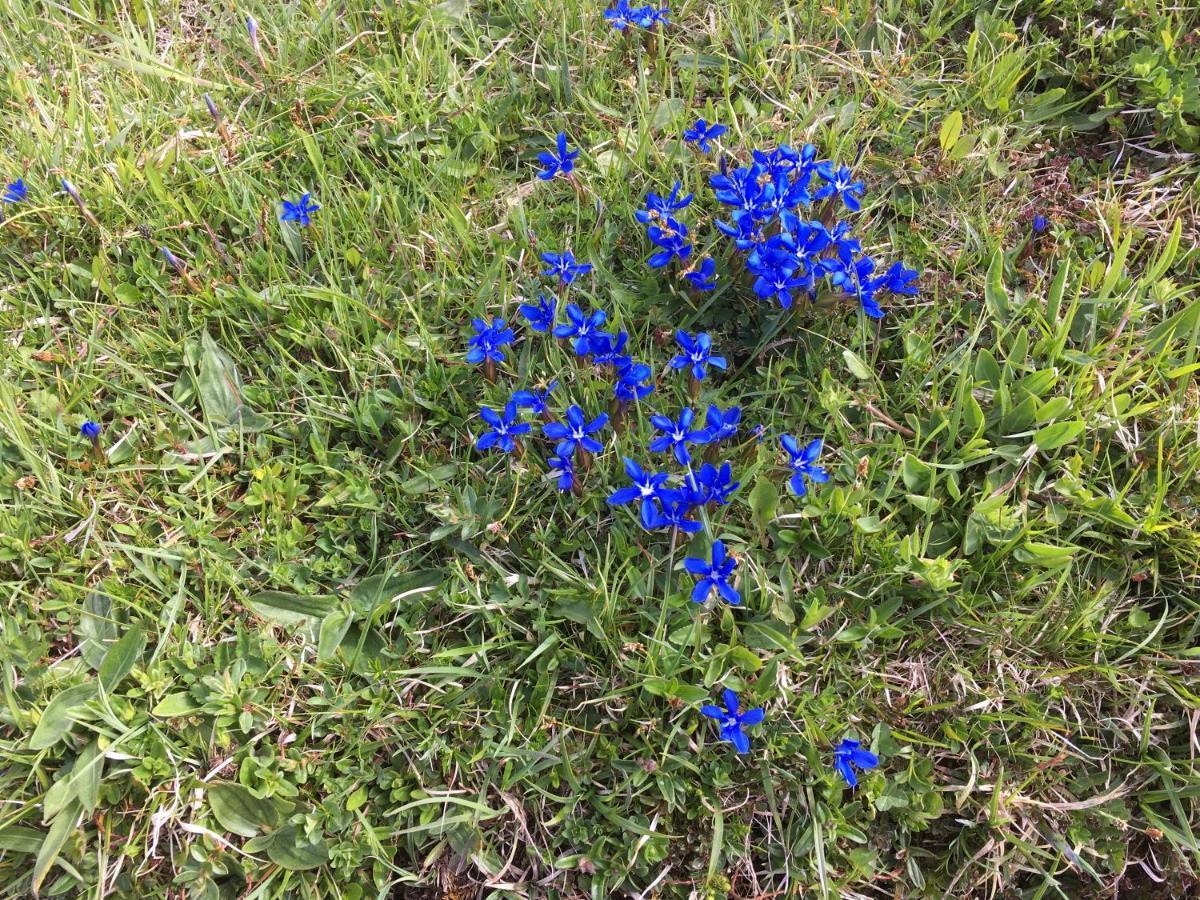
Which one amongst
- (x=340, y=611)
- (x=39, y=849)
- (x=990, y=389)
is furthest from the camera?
(x=990, y=389)

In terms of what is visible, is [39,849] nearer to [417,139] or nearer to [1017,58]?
[417,139]

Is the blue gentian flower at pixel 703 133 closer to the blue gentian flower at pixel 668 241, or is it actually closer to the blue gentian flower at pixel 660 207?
the blue gentian flower at pixel 660 207

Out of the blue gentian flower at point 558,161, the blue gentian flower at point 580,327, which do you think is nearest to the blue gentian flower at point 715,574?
the blue gentian flower at point 580,327

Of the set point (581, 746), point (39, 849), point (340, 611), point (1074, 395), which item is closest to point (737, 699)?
point (581, 746)

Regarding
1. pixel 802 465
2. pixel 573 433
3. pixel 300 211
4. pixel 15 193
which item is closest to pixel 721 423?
pixel 802 465

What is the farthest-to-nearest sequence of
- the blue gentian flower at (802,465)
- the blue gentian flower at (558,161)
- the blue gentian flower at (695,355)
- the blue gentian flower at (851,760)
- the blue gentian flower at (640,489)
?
the blue gentian flower at (558,161), the blue gentian flower at (695,355), the blue gentian flower at (802,465), the blue gentian flower at (640,489), the blue gentian flower at (851,760)

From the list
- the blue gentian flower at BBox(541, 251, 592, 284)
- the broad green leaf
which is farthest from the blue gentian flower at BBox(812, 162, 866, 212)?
the broad green leaf
